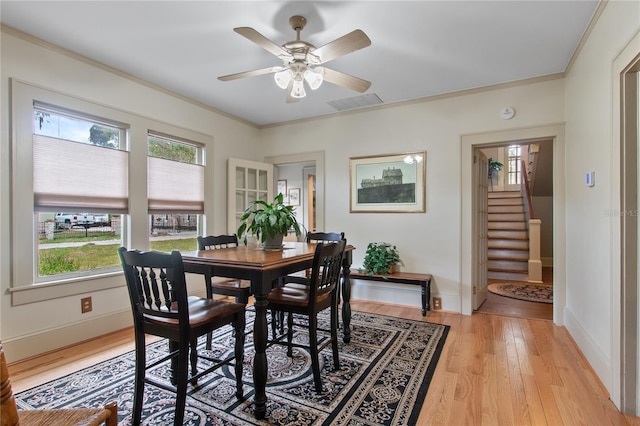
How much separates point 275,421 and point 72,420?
1.00 metres

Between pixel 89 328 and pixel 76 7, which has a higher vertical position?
pixel 76 7

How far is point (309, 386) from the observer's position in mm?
2035

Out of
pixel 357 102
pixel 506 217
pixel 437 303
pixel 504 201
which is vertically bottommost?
pixel 437 303

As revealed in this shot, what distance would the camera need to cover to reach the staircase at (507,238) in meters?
5.73

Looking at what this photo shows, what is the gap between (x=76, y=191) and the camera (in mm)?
2732

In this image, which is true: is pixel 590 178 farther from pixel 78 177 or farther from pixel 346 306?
pixel 78 177

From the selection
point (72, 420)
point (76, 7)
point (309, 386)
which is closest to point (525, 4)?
point (309, 386)

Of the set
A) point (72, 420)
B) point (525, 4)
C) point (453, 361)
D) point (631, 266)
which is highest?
point (525, 4)

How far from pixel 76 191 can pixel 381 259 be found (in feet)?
10.1

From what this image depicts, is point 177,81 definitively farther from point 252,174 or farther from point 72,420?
point 72,420

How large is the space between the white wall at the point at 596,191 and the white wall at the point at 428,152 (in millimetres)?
465

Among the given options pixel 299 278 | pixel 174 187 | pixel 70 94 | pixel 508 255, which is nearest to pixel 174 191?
→ pixel 174 187

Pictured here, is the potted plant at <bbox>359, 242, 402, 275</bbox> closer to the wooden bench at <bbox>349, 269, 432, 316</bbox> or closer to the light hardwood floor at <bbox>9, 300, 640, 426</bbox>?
the wooden bench at <bbox>349, 269, 432, 316</bbox>

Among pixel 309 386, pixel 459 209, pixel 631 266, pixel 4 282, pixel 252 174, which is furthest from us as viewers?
pixel 252 174
